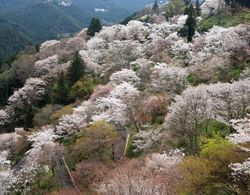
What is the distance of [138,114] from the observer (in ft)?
167

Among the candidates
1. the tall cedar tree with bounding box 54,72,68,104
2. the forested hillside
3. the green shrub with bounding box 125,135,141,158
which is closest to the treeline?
the forested hillside

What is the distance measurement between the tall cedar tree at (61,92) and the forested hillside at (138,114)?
21cm

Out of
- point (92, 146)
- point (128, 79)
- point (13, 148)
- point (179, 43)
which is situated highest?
point (179, 43)

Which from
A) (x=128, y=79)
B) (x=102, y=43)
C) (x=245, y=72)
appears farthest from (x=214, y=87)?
(x=102, y=43)

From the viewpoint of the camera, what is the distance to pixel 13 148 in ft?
201

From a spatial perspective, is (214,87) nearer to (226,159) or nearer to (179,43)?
(226,159)

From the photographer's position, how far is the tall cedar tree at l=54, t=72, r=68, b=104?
73062 mm

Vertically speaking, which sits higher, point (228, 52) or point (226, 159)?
point (228, 52)

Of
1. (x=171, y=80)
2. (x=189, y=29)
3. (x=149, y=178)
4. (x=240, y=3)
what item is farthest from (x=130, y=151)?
(x=240, y=3)

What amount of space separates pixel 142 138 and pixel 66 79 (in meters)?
33.8

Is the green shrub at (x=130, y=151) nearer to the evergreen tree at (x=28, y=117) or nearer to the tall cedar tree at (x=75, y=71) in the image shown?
the evergreen tree at (x=28, y=117)

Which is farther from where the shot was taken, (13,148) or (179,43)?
(179,43)

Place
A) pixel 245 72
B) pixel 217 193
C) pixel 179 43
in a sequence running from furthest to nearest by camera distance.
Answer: pixel 179 43
pixel 245 72
pixel 217 193

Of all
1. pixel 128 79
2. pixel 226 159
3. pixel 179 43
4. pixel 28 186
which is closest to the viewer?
pixel 226 159
